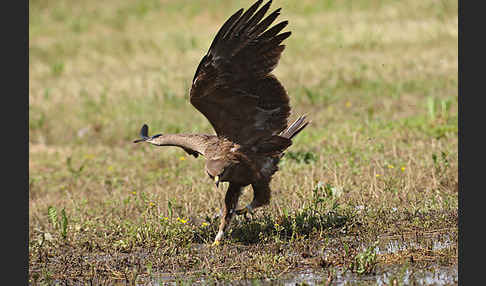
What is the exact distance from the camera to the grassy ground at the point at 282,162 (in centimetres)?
626

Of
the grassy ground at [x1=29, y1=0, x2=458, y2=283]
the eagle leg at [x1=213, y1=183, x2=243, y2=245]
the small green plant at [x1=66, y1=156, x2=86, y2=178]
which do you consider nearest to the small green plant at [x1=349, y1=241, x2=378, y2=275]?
the grassy ground at [x1=29, y1=0, x2=458, y2=283]

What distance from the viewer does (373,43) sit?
18.3m

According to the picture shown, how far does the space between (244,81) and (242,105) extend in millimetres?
233

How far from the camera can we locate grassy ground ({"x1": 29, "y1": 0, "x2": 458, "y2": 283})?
20.5ft

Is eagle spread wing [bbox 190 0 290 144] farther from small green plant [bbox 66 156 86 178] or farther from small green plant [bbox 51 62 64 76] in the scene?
small green plant [bbox 51 62 64 76]

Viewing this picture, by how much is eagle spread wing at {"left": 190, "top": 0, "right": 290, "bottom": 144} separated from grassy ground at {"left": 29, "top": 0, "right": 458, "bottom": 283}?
579 millimetres

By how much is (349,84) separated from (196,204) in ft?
24.8

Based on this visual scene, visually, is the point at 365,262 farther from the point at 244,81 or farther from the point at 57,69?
the point at 57,69

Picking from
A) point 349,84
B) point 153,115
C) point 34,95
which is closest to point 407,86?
point 349,84

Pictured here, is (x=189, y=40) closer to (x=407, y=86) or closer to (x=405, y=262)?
(x=407, y=86)

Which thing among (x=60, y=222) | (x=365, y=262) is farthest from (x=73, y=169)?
(x=365, y=262)

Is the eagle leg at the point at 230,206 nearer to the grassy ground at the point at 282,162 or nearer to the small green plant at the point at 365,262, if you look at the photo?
the grassy ground at the point at 282,162

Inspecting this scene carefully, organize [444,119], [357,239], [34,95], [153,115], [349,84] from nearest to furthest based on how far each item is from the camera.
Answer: [357,239]
[444,119]
[153,115]
[349,84]
[34,95]

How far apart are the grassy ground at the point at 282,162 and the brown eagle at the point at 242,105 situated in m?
0.52
